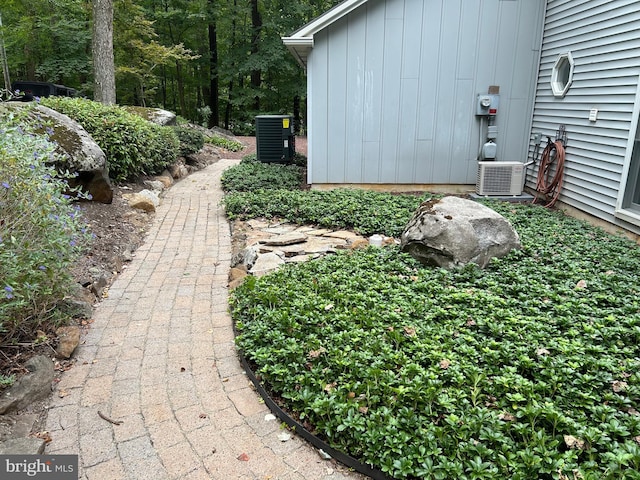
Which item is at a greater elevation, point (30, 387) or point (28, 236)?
point (28, 236)

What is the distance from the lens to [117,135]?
21.1 ft

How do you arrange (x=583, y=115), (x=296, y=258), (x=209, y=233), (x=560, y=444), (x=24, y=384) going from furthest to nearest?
(x=583, y=115)
(x=209, y=233)
(x=296, y=258)
(x=24, y=384)
(x=560, y=444)

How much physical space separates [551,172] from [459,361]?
17.4 feet

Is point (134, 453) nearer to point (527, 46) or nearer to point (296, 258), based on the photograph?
point (296, 258)

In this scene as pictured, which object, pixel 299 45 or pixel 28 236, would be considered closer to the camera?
pixel 28 236

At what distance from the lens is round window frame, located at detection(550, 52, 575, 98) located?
618 cm

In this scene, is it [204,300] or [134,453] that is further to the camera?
[204,300]

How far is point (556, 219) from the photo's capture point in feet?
18.6

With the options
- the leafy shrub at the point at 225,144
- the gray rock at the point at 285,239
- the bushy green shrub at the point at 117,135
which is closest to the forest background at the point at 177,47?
the leafy shrub at the point at 225,144

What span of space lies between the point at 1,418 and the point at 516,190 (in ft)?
22.8

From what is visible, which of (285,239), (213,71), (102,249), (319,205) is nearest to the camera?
(102,249)

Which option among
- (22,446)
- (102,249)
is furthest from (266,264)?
(22,446)

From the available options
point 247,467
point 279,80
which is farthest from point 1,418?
point 279,80

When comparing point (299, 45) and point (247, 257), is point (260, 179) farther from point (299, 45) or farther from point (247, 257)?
point (247, 257)
